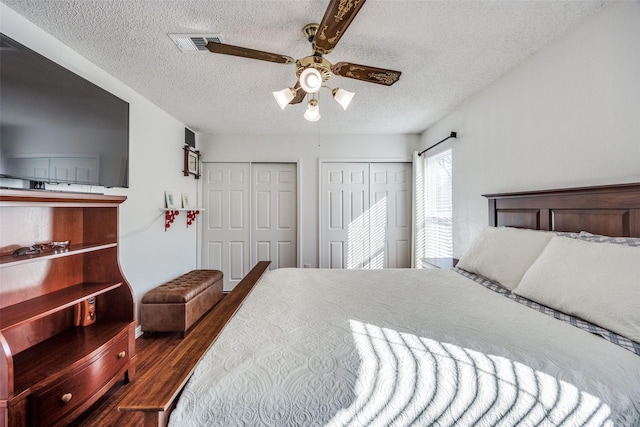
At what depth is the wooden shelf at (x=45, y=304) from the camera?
1266 mm

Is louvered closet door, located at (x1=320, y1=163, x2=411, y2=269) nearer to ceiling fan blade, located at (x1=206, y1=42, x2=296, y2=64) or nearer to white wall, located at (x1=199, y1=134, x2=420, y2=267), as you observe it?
white wall, located at (x1=199, y1=134, x2=420, y2=267)

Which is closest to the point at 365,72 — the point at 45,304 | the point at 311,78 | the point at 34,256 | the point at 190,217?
the point at 311,78

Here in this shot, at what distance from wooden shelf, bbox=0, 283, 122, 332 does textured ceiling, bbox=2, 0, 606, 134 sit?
163 centimetres

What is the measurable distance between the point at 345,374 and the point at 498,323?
29.0 inches

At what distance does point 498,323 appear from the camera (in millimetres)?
1112

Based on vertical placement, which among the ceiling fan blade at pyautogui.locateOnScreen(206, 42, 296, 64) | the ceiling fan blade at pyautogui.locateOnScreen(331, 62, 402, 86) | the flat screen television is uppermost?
the ceiling fan blade at pyautogui.locateOnScreen(206, 42, 296, 64)

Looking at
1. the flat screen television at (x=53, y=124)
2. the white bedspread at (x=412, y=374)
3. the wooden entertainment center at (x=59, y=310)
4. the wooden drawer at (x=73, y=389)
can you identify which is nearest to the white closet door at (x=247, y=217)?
the flat screen television at (x=53, y=124)

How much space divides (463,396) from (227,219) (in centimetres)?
368

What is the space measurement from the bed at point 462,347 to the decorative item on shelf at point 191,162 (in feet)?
8.02

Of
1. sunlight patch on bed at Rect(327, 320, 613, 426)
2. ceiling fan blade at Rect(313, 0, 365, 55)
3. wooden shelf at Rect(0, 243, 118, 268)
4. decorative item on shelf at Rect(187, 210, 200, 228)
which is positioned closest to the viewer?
sunlight patch on bed at Rect(327, 320, 613, 426)

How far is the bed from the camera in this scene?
73 centimetres

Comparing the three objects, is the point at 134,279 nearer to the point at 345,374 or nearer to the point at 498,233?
the point at 345,374

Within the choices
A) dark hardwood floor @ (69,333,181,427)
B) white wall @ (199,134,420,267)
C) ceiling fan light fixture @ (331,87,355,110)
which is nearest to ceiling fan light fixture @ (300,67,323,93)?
ceiling fan light fixture @ (331,87,355,110)

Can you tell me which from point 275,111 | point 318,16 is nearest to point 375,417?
point 318,16
